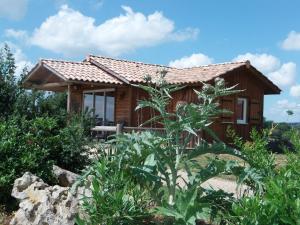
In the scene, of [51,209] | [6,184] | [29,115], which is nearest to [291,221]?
[51,209]

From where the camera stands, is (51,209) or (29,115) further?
(29,115)

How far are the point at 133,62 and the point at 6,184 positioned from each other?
58.1 ft

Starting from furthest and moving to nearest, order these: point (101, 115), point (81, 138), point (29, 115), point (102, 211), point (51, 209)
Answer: point (101, 115) → point (29, 115) → point (81, 138) → point (51, 209) → point (102, 211)

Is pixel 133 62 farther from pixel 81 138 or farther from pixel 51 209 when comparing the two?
pixel 51 209

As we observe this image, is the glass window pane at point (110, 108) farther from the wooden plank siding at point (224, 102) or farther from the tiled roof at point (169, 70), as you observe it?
the tiled roof at point (169, 70)

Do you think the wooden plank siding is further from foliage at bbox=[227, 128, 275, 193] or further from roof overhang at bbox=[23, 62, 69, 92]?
foliage at bbox=[227, 128, 275, 193]

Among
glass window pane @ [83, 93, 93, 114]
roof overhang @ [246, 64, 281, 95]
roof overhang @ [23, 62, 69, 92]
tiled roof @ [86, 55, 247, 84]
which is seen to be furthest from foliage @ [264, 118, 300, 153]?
glass window pane @ [83, 93, 93, 114]

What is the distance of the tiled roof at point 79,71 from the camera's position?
1906 cm

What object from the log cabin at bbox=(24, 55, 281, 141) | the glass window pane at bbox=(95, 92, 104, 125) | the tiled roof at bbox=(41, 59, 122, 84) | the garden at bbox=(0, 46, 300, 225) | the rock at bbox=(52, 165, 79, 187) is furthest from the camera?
the glass window pane at bbox=(95, 92, 104, 125)

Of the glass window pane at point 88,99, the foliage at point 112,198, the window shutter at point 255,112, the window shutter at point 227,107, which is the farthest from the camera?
the glass window pane at point 88,99

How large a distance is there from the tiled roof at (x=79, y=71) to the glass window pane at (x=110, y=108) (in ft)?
3.92

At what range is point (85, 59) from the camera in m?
23.0

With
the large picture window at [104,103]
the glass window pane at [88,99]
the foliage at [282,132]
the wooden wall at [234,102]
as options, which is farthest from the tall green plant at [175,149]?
the glass window pane at [88,99]

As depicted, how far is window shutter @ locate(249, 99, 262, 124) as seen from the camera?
70.1ft
